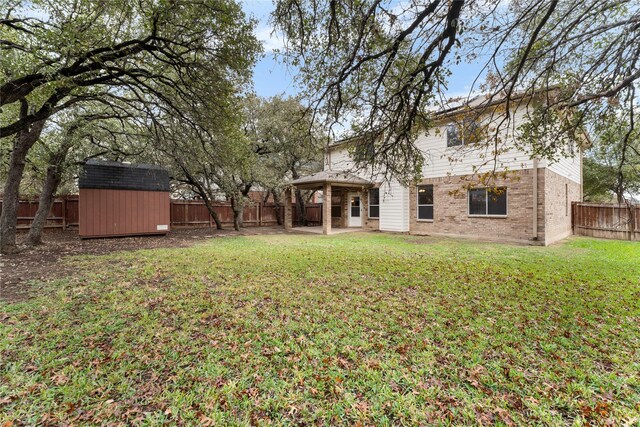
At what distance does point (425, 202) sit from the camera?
13492mm

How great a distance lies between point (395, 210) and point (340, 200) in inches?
163

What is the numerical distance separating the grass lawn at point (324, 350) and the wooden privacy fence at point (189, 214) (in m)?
10.7

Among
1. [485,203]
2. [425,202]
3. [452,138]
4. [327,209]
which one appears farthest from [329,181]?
[485,203]

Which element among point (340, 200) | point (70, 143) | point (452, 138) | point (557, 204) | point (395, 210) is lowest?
point (395, 210)

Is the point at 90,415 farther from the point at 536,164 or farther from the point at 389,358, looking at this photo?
the point at 536,164

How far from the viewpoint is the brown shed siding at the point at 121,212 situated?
36.6ft

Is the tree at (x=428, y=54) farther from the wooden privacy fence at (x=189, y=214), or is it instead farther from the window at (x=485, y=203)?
the wooden privacy fence at (x=189, y=214)

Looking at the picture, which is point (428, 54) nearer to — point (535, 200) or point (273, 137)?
point (535, 200)

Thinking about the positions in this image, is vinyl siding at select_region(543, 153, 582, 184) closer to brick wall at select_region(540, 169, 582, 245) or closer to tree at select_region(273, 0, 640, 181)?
brick wall at select_region(540, 169, 582, 245)

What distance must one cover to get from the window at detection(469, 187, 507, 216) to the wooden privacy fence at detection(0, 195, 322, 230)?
11846 mm

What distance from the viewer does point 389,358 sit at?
2885 millimetres

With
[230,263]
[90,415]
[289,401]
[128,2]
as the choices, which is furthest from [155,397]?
[128,2]

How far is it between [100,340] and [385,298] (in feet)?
12.8

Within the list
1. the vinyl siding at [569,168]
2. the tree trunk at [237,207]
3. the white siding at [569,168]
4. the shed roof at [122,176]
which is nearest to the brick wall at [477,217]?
the white siding at [569,168]
